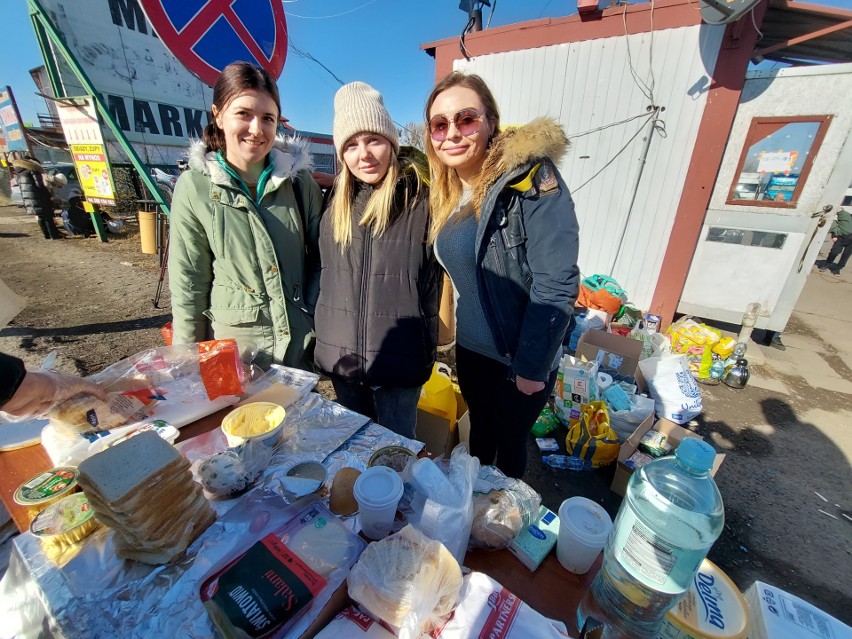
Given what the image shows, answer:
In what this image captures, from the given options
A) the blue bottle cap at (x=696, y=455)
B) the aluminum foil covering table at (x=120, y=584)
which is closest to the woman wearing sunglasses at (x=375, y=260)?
the aluminum foil covering table at (x=120, y=584)

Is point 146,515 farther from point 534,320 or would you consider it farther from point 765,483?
point 765,483

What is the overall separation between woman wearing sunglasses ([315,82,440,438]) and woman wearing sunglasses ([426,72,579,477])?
0.43ft

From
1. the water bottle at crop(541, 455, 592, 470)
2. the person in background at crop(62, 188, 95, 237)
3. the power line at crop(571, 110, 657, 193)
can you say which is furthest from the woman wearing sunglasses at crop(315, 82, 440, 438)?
the person in background at crop(62, 188, 95, 237)

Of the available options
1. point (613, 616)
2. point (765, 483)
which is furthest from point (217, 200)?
point (765, 483)

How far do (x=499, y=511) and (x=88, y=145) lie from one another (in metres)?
6.13

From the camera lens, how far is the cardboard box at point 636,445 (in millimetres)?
2463

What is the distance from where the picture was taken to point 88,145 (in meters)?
4.35

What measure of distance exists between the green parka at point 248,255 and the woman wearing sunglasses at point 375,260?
17 cm

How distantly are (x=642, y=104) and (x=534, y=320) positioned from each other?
472 centimetres

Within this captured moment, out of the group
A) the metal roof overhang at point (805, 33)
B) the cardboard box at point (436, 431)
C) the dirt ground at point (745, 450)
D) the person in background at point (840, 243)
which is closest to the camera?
→ the dirt ground at point (745, 450)

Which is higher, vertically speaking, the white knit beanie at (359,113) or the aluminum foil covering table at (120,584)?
the white knit beanie at (359,113)

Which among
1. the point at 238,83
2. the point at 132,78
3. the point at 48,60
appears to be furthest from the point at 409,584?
the point at 132,78

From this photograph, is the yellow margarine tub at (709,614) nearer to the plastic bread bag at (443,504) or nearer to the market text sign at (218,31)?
the plastic bread bag at (443,504)

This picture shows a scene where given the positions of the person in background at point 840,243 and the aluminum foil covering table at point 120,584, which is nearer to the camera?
the aluminum foil covering table at point 120,584
